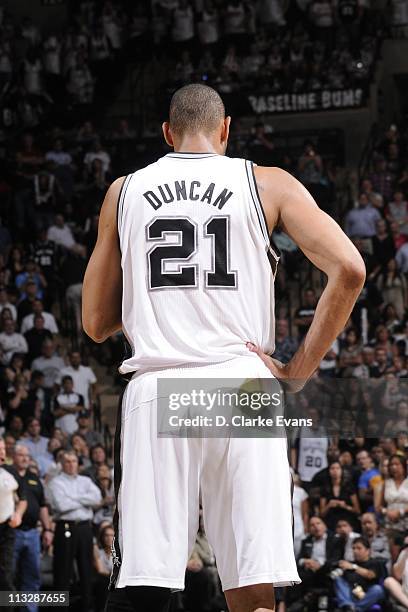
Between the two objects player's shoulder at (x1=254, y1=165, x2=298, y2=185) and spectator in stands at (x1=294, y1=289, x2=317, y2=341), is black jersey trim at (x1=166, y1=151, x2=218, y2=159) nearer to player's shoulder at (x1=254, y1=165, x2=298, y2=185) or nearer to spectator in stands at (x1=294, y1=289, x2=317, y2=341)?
player's shoulder at (x1=254, y1=165, x2=298, y2=185)

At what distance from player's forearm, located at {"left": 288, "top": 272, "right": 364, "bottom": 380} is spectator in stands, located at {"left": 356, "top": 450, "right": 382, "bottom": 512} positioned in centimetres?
743

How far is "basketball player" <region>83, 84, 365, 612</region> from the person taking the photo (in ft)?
11.9

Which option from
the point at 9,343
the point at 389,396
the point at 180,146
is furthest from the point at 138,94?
the point at 180,146

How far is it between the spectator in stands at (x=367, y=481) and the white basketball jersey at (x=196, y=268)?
7.47 metres

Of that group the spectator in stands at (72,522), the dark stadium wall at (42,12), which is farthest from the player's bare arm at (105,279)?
the dark stadium wall at (42,12)

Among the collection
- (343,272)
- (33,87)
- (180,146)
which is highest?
(33,87)

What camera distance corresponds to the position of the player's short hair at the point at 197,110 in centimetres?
395

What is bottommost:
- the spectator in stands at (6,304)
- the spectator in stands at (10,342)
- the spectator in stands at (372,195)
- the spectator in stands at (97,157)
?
the spectator in stands at (10,342)

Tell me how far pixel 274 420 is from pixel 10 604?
7.38 metres

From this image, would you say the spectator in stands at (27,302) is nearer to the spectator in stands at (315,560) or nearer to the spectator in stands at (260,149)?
the spectator in stands at (260,149)

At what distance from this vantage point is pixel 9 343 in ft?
47.2

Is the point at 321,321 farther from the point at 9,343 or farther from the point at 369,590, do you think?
the point at 9,343

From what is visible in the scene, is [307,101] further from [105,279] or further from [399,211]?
[105,279]

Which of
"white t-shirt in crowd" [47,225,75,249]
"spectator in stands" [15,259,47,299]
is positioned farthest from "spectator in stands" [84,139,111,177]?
"spectator in stands" [15,259,47,299]
